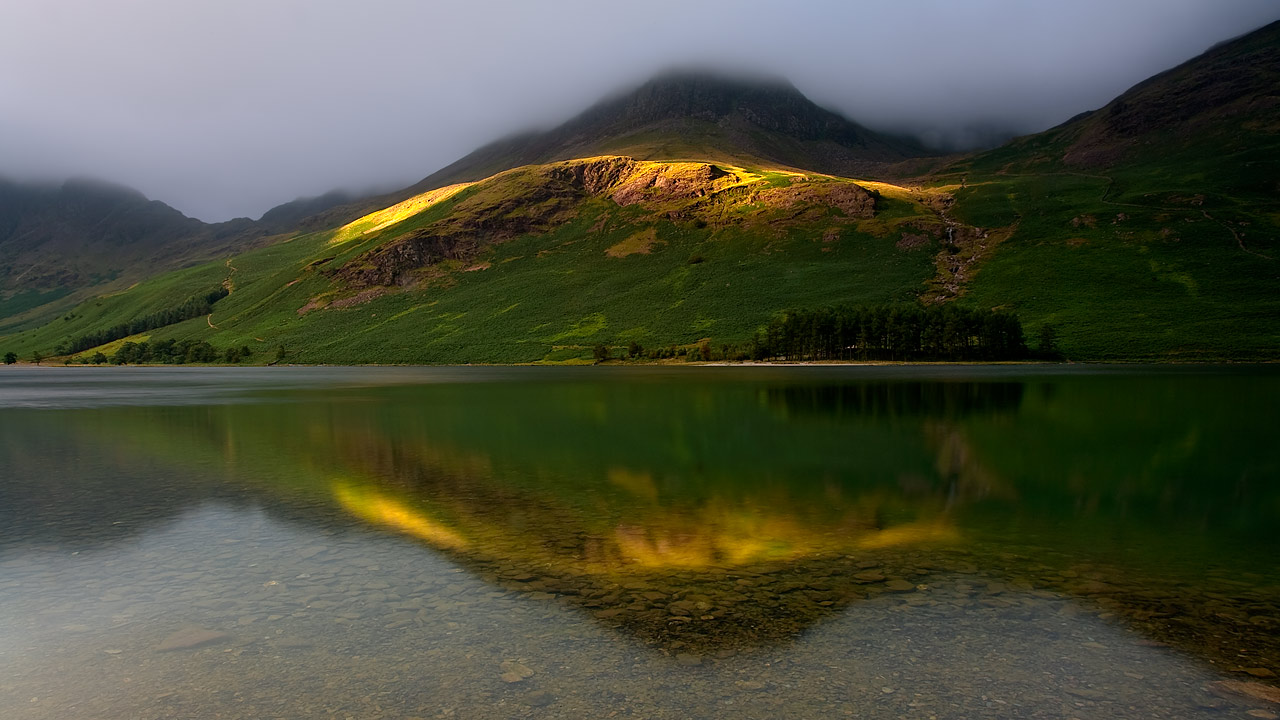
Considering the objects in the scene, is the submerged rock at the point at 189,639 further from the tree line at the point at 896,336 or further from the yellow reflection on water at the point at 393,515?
the tree line at the point at 896,336

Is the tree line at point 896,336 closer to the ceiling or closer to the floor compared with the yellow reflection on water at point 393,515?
closer to the floor

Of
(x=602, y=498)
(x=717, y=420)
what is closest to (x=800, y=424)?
(x=717, y=420)

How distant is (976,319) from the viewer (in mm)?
146500

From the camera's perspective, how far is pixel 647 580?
48.2ft

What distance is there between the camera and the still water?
9875mm

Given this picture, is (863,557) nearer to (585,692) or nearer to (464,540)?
(585,692)

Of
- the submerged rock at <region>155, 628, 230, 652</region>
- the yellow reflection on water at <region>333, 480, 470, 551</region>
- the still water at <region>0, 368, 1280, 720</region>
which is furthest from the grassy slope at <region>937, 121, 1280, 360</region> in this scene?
the submerged rock at <region>155, 628, 230, 652</region>

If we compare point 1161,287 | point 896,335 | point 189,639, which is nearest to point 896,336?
point 896,335

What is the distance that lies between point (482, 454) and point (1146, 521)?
26.1m

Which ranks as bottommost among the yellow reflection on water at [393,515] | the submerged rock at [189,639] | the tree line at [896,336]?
the tree line at [896,336]

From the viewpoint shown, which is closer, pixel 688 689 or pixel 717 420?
pixel 688 689

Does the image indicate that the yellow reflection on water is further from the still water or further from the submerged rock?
the submerged rock

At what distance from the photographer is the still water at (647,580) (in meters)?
9.88

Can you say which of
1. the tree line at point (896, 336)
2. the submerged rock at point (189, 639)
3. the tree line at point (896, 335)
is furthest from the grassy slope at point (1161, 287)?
the submerged rock at point (189, 639)
